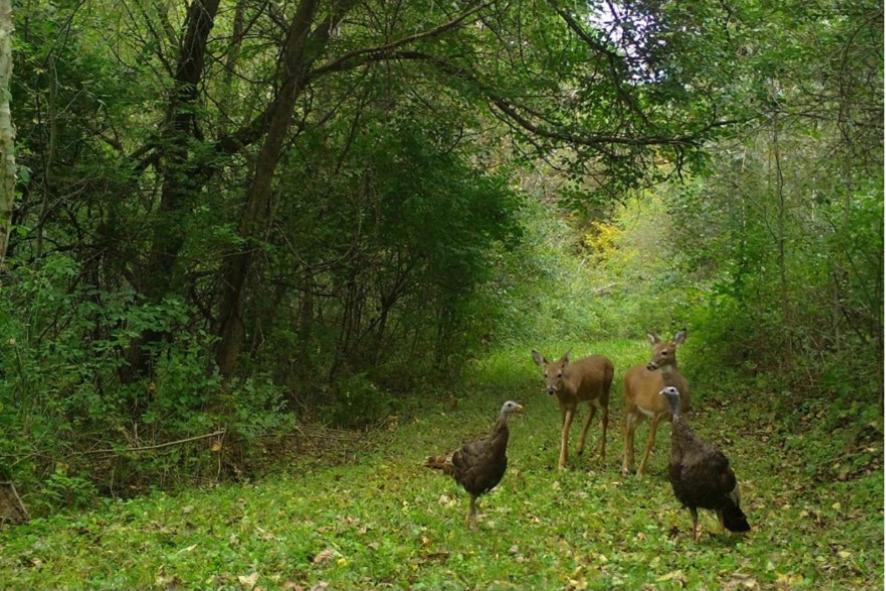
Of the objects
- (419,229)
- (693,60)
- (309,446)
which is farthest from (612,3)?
(309,446)

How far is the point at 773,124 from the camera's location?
37.1ft

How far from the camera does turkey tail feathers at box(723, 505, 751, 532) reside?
713 cm

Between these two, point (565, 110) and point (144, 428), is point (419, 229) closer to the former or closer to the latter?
point (565, 110)

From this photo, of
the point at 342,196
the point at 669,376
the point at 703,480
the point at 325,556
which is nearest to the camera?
the point at 325,556

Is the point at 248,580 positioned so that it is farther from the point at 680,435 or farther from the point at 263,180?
the point at 263,180

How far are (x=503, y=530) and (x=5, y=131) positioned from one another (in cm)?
501

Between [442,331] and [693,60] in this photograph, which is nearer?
[693,60]

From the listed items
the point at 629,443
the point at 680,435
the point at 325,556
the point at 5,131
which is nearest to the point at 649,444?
the point at 629,443

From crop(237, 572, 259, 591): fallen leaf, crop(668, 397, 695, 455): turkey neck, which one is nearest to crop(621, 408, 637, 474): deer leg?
crop(668, 397, 695, 455): turkey neck

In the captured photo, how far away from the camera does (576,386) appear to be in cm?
1062

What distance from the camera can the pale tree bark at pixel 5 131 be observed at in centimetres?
691

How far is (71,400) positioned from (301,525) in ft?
10.4

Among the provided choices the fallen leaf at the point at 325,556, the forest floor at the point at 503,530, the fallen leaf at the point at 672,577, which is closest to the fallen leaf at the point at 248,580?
the forest floor at the point at 503,530

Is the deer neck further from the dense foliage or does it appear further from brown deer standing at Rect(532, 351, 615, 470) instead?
the dense foliage
